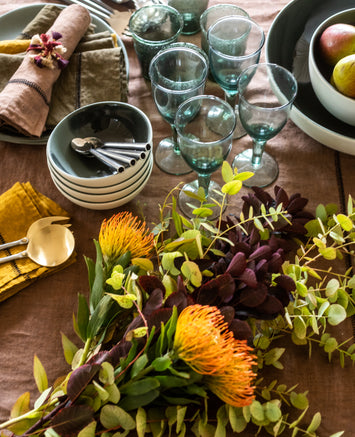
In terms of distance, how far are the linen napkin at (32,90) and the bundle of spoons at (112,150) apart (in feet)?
0.26

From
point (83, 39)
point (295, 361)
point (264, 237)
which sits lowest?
point (295, 361)

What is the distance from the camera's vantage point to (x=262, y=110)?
0.60m

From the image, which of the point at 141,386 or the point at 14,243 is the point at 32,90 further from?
the point at 141,386

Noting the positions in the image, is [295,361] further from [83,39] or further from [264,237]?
[83,39]

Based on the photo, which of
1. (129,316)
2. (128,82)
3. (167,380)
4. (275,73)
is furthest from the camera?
(128,82)

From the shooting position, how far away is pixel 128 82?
0.80m

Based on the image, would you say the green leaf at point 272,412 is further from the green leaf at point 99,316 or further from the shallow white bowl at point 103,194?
the shallow white bowl at point 103,194

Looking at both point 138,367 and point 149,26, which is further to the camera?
point 149,26

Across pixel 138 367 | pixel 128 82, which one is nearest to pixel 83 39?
pixel 128 82

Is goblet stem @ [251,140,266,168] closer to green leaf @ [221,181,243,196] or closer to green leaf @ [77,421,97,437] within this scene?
green leaf @ [221,181,243,196]

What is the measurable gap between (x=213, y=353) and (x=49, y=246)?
0.31 meters

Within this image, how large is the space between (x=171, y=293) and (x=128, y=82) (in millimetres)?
439

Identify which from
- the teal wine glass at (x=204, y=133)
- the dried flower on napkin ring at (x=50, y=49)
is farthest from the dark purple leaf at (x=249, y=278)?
the dried flower on napkin ring at (x=50, y=49)

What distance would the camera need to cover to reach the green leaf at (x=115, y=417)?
0.42m
